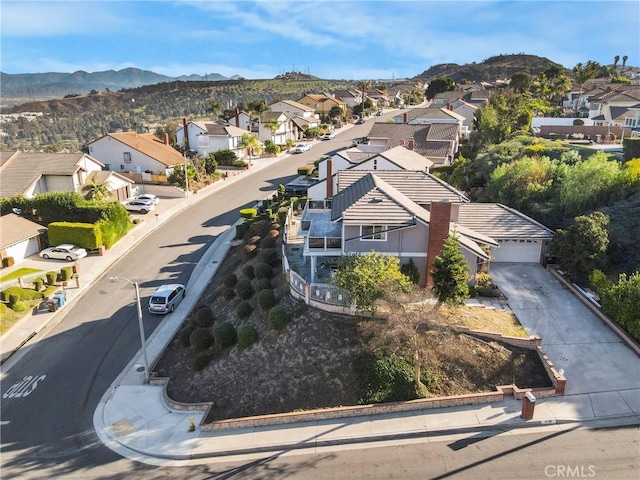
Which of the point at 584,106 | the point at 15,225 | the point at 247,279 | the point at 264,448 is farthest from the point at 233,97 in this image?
the point at 264,448

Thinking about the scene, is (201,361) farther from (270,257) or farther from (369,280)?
(369,280)

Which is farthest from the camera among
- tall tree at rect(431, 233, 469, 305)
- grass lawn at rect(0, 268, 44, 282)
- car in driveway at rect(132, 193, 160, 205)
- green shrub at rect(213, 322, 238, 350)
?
car in driveway at rect(132, 193, 160, 205)

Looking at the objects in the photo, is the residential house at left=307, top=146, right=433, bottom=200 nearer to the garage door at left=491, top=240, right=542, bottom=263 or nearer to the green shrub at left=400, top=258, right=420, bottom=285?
the garage door at left=491, top=240, right=542, bottom=263

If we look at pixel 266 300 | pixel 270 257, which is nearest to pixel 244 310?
pixel 266 300

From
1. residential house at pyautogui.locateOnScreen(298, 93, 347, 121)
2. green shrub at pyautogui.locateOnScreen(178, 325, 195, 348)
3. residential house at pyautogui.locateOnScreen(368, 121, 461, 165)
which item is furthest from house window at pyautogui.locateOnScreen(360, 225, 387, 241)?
residential house at pyautogui.locateOnScreen(298, 93, 347, 121)

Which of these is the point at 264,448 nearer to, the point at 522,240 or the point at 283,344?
the point at 283,344

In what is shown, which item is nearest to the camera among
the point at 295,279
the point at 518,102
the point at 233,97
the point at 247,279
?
the point at 295,279
